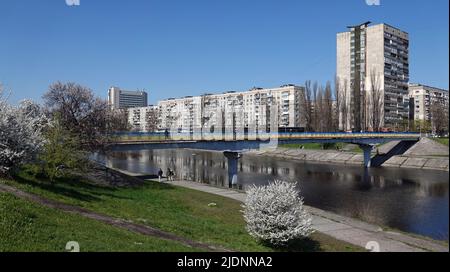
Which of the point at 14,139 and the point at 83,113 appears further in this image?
the point at 83,113

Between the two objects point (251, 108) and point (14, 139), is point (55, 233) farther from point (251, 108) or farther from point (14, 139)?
point (251, 108)

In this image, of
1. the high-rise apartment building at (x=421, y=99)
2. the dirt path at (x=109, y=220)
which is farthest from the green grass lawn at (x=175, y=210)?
the high-rise apartment building at (x=421, y=99)

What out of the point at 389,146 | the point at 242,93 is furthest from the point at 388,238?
the point at 242,93

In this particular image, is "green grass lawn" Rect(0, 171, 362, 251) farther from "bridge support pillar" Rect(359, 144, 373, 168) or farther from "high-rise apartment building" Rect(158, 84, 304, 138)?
"high-rise apartment building" Rect(158, 84, 304, 138)

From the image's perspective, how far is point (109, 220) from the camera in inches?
679

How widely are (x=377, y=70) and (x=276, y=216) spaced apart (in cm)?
11861

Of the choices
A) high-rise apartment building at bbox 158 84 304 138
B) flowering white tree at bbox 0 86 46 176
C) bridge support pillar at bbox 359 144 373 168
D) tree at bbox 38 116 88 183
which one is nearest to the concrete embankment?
bridge support pillar at bbox 359 144 373 168

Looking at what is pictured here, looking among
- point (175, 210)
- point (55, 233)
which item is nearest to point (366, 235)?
point (175, 210)

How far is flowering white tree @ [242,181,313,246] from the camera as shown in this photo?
16844 millimetres

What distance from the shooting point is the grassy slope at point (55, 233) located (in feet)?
38.6

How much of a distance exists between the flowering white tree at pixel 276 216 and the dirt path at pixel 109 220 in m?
2.82

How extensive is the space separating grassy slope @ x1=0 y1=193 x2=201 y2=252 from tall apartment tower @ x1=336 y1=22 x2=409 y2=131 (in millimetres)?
96966

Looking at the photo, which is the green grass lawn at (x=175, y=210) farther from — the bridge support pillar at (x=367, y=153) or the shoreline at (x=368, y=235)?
the bridge support pillar at (x=367, y=153)
